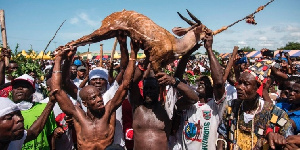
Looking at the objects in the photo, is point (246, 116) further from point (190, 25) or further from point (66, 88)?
point (66, 88)

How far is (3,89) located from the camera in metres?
4.54

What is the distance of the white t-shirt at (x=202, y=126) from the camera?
3.48 meters

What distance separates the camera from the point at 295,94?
3.60 meters

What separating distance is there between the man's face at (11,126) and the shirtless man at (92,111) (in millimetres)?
713

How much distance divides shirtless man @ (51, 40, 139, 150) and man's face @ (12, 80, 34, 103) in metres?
0.77

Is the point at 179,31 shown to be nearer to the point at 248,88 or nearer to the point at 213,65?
the point at 213,65

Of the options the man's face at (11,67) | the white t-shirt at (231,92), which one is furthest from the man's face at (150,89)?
the man's face at (11,67)

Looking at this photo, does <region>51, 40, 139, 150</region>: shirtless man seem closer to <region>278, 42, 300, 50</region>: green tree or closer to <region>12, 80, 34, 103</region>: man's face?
<region>12, 80, 34, 103</region>: man's face

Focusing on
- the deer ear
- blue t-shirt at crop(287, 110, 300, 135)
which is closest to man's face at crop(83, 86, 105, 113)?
the deer ear

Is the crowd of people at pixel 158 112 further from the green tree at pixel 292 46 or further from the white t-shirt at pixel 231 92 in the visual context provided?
the green tree at pixel 292 46

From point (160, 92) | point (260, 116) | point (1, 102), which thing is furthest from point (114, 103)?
point (260, 116)

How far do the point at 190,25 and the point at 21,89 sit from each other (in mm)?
2392

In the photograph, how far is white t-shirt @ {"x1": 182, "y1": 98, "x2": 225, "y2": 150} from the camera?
3484 mm

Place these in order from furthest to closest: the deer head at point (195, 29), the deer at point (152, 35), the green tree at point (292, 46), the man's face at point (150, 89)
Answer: the green tree at point (292, 46)
the man's face at point (150, 89)
the deer head at point (195, 29)
the deer at point (152, 35)
